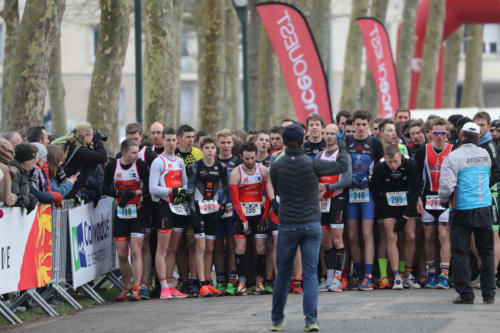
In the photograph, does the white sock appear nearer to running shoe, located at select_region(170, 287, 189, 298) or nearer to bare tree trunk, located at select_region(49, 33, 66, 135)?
running shoe, located at select_region(170, 287, 189, 298)

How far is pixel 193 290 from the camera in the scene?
1413 cm

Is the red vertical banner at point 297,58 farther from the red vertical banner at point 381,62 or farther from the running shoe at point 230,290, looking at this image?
the running shoe at point 230,290

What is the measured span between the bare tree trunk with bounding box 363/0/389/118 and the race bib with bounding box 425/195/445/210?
2015 cm

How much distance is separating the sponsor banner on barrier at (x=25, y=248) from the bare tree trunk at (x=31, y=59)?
4087mm

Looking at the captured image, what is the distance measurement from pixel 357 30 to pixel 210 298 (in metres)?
22.5

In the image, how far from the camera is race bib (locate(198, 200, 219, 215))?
45.8ft

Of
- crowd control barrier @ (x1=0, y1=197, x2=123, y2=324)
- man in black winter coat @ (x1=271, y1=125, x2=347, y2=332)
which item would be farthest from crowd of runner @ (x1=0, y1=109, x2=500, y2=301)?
man in black winter coat @ (x1=271, y1=125, x2=347, y2=332)

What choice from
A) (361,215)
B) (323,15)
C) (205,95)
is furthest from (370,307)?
(323,15)

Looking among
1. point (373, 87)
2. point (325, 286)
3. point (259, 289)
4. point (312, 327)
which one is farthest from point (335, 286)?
point (373, 87)

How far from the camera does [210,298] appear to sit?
13.9 metres

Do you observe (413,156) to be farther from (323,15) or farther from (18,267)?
(323,15)

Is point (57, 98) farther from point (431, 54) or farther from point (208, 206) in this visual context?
point (208, 206)

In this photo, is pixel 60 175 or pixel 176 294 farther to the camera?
pixel 176 294

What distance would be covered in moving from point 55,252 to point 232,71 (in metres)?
23.8
